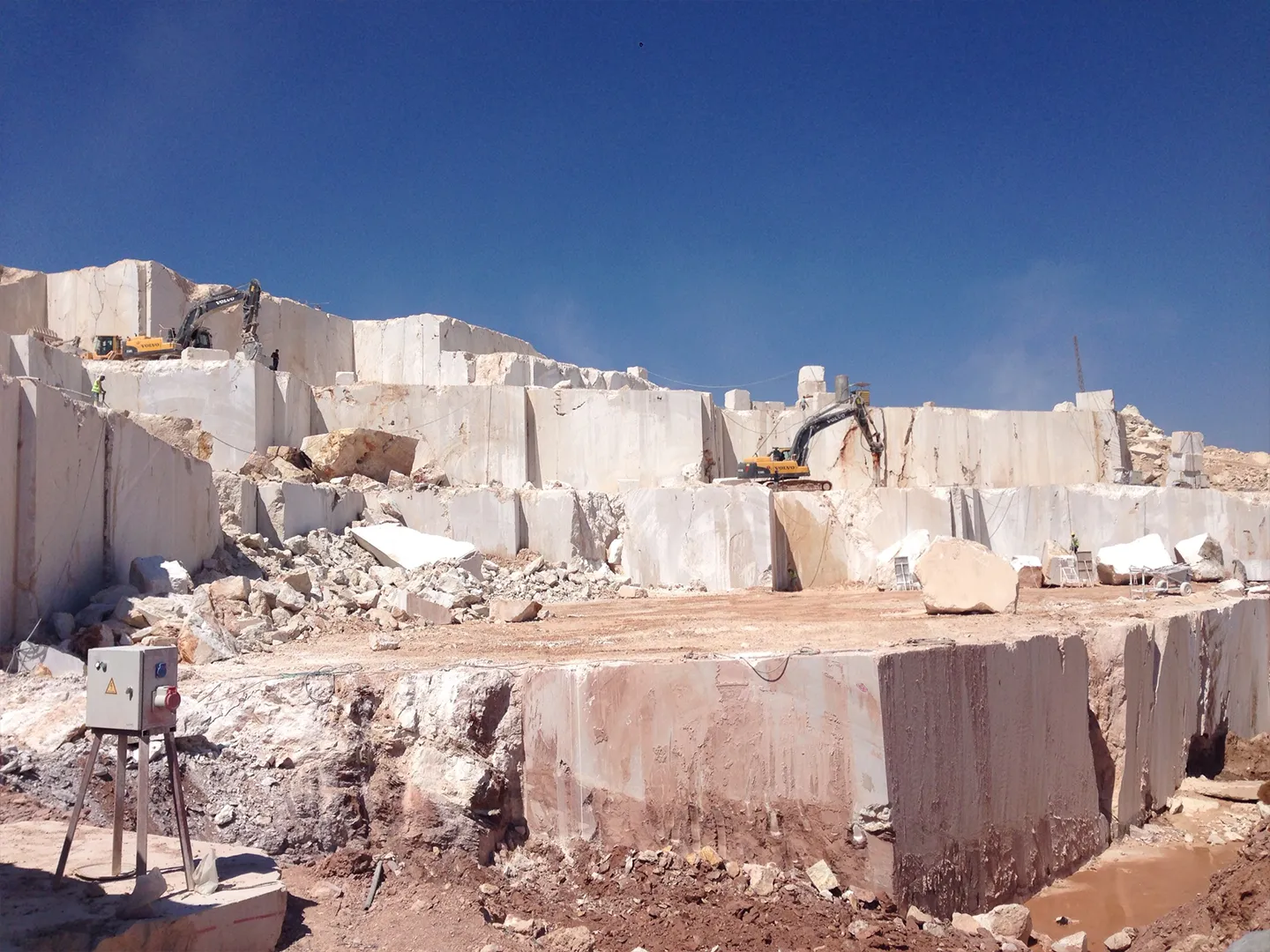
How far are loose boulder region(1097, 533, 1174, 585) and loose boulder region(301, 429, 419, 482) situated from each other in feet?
42.5

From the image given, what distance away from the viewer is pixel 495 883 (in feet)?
16.7

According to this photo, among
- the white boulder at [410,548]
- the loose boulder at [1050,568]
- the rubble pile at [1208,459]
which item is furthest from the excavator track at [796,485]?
the rubble pile at [1208,459]

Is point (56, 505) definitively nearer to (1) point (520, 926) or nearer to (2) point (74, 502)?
(2) point (74, 502)

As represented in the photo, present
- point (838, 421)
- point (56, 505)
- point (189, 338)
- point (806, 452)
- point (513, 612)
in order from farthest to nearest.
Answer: point (838, 421), point (806, 452), point (189, 338), point (513, 612), point (56, 505)

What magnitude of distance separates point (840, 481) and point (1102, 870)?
17653mm

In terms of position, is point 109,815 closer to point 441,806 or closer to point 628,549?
point 441,806

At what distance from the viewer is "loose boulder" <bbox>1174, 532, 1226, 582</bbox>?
15.8m

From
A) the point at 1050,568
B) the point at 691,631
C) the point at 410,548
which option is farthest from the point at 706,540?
the point at 691,631

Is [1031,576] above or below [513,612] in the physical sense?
below

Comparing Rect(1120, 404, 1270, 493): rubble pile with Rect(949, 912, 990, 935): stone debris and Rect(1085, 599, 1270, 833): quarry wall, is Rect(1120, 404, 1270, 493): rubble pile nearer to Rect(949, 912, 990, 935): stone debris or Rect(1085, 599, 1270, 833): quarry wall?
Rect(1085, 599, 1270, 833): quarry wall

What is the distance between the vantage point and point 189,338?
2120 cm

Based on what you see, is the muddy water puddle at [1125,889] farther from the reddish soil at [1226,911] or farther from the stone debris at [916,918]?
the stone debris at [916,918]

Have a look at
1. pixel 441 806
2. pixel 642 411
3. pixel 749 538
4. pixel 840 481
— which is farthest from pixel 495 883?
pixel 840 481

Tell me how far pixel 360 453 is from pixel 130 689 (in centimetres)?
1498
